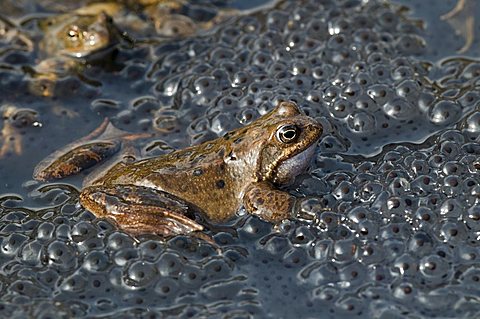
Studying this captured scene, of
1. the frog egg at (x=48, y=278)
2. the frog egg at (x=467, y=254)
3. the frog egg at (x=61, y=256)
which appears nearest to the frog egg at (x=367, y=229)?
the frog egg at (x=467, y=254)

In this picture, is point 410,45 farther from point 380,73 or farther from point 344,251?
point 344,251

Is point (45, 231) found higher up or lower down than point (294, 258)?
lower down

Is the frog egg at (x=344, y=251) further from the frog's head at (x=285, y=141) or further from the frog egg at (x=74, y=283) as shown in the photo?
the frog egg at (x=74, y=283)

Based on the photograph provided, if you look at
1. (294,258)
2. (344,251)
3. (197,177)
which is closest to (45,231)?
(197,177)

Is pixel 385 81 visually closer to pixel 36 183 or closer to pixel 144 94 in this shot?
pixel 144 94

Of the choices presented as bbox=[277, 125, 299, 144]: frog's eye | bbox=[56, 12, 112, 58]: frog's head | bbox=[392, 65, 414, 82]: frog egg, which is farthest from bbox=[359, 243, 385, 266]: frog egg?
bbox=[56, 12, 112, 58]: frog's head

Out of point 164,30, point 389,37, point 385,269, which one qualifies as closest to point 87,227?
point 385,269

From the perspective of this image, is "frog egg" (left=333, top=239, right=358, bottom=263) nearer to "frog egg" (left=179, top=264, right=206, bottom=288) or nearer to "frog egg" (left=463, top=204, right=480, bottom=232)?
"frog egg" (left=463, top=204, right=480, bottom=232)
